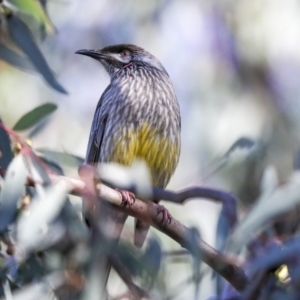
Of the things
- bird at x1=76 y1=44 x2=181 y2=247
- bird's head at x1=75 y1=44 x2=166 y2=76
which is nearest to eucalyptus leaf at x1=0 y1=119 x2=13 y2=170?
bird at x1=76 y1=44 x2=181 y2=247

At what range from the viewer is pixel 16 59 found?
104 inches

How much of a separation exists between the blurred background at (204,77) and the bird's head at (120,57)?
0.20 m

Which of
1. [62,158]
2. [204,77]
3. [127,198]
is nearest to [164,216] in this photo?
[127,198]

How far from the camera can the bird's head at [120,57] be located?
3896mm

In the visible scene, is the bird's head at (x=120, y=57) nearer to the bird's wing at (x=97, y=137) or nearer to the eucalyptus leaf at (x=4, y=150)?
the bird's wing at (x=97, y=137)

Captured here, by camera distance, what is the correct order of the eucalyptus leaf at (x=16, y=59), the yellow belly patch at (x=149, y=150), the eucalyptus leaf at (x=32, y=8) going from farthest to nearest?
the yellow belly patch at (x=149, y=150) < the eucalyptus leaf at (x=16, y=59) < the eucalyptus leaf at (x=32, y=8)

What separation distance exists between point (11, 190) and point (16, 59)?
78 cm

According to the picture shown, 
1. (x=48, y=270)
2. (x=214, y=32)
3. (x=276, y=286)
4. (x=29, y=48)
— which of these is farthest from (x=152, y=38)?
(x=276, y=286)

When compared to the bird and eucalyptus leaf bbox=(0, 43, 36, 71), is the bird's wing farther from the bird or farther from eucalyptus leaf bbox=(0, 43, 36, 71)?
eucalyptus leaf bbox=(0, 43, 36, 71)

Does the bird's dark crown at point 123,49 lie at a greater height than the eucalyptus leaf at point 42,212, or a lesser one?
greater

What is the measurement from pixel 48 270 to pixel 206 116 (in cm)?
208

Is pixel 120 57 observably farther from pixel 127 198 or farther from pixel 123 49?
pixel 127 198

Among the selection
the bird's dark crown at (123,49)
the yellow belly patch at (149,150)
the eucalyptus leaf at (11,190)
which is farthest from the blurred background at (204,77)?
the eucalyptus leaf at (11,190)

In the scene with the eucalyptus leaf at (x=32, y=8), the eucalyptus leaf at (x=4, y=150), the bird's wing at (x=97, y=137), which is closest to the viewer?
the eucalyptus leaf at (x=4, y=150)
